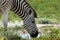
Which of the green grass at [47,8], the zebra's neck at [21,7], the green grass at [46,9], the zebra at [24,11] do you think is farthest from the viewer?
the green grass at [47,8]

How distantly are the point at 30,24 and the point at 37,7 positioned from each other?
29.1 ft

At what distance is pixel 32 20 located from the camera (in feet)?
40.6

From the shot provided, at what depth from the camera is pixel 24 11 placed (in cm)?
1262

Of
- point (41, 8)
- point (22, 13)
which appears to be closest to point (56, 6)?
point (41, 8)

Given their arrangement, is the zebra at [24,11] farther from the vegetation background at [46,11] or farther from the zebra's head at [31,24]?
the vegetation background at [46,11]

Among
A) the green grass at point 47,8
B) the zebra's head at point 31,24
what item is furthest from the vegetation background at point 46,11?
the zebra's head at point 31,24

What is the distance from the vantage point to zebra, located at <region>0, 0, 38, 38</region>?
1224 centimetres

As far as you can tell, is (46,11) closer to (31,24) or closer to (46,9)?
(46,9)

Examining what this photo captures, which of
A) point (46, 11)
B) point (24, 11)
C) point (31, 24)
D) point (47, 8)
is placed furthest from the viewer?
point (47, 8)

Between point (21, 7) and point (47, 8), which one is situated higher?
point (21, 7)

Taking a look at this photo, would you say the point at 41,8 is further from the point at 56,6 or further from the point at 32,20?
the point at 32,20

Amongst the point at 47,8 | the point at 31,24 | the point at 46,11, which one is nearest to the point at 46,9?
the point at 47,8

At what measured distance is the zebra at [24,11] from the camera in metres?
12.2

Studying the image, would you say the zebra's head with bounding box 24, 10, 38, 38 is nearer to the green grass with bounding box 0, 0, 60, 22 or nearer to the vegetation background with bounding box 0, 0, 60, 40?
the vegetation background with bounding box 0, 0, 60, 40
